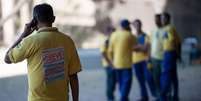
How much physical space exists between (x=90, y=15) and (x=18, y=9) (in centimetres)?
289

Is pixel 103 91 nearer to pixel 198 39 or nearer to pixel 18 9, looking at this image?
pixel 18 9

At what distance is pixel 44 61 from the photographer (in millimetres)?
3943

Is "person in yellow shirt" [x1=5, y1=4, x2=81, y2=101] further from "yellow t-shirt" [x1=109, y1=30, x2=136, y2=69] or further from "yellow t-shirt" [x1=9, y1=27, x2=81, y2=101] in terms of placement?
"yellow t-shirt" [x1=109, y1=30, x2=136, y2=69]

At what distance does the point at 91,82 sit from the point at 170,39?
4.34 m

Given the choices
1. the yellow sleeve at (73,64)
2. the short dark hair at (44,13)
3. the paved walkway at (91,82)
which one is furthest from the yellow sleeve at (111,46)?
the short dark hair at (44,13)

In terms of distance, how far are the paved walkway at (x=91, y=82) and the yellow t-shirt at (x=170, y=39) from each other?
1.47 metres

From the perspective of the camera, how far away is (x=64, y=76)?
13.4 feet

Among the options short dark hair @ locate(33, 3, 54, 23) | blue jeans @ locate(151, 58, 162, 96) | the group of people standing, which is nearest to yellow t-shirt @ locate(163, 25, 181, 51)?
the group of people standing

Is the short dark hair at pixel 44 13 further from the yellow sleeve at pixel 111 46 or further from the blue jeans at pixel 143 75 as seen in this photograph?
the blue jeans at pixel 143 75

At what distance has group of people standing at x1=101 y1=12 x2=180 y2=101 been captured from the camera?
8.22 m

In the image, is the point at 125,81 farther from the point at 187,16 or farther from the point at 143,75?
the point at 187,16

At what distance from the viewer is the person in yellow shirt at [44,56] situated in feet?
12.9

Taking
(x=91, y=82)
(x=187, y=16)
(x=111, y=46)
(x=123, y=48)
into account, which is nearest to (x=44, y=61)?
(x=123, y=48)

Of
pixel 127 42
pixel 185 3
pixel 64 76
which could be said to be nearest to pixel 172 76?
pixel 127 42
